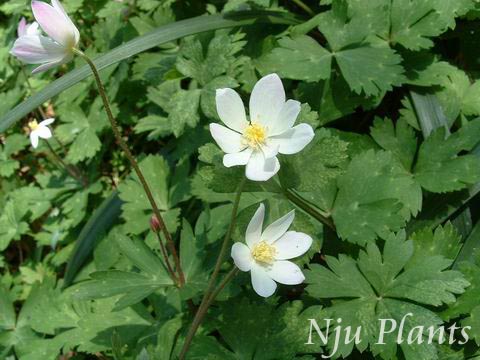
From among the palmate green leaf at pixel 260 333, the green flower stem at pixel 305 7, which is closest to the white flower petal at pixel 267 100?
the palmate green leaf at pixel 260 333

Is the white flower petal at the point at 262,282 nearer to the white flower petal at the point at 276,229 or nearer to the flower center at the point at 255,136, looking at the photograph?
the white flower petal at the point at 276,229

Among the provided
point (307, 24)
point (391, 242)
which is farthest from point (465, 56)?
point (391, 242)

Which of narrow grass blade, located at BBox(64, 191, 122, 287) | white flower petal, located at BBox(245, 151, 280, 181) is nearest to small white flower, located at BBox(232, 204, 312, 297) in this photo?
white flower petal, located at BBox(245, 151, 280, 181)

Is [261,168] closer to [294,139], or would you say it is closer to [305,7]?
[294,139]

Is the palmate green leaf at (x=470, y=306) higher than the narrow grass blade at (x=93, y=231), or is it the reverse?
the narrow grass blade at (x=93, y=231)

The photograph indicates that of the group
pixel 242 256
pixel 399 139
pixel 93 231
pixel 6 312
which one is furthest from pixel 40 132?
pixel 399 139
